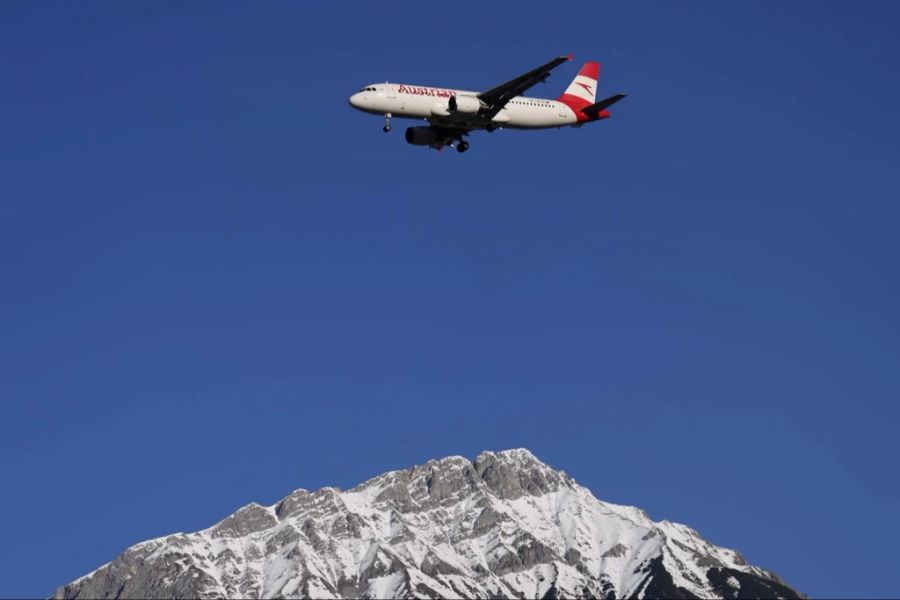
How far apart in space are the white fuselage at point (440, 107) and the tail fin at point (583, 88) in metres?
8.82

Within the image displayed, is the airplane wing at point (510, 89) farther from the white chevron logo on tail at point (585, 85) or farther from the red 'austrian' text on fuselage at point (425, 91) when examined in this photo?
the white chevron logo on tail at point (585, 85)

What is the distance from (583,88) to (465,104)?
1437 inches

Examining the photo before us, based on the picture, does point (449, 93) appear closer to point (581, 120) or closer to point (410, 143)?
point (410, 143)

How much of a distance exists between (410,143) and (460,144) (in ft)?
16.7

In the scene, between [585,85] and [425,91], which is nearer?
[425,91]

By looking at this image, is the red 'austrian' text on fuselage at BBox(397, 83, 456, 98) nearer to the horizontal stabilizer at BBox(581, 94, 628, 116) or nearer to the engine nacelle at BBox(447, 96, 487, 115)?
the engine nacelle at BBox(447, 96, 487, 115)

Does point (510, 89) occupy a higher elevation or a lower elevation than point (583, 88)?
lower

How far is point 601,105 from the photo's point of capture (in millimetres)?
169250

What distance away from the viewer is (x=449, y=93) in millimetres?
161000


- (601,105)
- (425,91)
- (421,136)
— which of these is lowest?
(421,136)

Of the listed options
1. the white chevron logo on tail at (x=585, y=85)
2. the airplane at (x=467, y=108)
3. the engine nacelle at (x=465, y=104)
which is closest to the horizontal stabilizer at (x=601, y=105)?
the airplane at (x=467, y=108)

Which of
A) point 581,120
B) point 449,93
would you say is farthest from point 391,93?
point 581,120

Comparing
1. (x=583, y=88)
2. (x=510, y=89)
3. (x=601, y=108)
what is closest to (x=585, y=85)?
(x=583, y=88)

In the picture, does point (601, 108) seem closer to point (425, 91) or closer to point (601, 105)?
point (601, 105)
